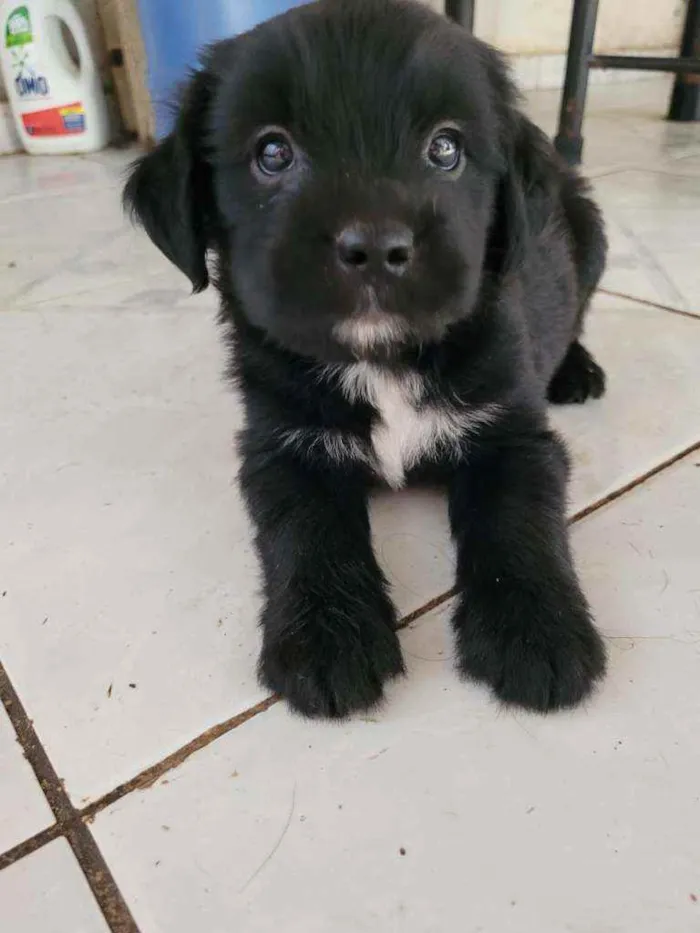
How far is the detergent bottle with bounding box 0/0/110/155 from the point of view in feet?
12.9

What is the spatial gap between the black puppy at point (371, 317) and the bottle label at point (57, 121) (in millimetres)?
3345

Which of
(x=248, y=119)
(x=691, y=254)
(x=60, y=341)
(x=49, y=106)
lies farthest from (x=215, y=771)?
(x=49, y=106)

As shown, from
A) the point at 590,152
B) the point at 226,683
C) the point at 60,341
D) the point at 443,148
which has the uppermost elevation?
the point at 443,148

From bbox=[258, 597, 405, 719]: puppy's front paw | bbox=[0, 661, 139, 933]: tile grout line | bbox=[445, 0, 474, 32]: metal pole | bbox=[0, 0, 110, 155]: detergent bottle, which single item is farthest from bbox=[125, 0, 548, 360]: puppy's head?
bbox=[0, 0, 110, 155]: detergent bottle

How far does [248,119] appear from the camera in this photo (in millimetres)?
1089

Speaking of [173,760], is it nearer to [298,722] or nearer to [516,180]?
[298,722]

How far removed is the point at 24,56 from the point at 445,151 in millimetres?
3688

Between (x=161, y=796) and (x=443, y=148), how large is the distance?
87 centimetres

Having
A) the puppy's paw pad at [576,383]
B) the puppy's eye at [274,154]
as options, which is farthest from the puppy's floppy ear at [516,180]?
the puppy's paw pad at [576,383]

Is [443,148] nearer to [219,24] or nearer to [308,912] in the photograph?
[308,912]

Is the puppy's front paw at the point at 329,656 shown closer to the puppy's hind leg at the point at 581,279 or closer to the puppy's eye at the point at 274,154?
the puppy's eye at the point at 274,154

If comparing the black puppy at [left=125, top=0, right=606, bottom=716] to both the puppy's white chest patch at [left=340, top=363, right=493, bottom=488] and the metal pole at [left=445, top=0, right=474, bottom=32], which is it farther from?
the metal pole at [left=445, top=0, right=474, bottom=32]

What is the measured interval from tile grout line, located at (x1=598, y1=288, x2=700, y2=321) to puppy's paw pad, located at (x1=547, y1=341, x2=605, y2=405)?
17.6 inches

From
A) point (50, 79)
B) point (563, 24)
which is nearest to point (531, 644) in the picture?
point (50, 79)
